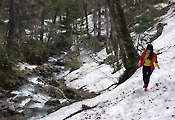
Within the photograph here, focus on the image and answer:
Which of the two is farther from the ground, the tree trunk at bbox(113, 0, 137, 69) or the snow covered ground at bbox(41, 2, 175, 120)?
the tree trunk at bbox(113, 0, 137, 69)

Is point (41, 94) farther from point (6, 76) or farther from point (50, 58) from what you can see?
point (50, 58)

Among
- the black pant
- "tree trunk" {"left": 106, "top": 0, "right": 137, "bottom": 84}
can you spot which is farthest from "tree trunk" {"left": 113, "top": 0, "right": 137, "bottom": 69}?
the black pant

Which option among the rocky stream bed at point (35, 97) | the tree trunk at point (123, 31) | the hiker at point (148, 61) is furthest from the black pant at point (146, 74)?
the rocky stream bed at point (35, 97)

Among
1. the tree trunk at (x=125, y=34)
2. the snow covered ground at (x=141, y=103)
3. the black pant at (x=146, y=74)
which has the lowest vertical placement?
the snow covered ground at (x=141, y=103)

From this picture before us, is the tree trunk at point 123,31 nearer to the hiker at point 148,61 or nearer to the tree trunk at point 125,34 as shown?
the tree trunk at point 125,34

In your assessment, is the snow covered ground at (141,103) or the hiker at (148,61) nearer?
the snow covered ground at (141,103)

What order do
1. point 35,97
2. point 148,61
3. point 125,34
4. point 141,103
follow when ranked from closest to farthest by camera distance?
point 141,103 → point 148,61 → point 125,34 → point 35,97

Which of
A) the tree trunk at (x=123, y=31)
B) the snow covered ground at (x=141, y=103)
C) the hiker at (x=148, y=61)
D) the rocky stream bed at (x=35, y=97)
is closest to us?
the snow covered ground at (x=141, y=103)

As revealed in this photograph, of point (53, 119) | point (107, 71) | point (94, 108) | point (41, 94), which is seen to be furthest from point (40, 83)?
point (94, 108)

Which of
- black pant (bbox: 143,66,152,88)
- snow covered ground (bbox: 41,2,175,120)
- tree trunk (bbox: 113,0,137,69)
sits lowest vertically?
snow covered ground (bbox: 41,2,175,120)

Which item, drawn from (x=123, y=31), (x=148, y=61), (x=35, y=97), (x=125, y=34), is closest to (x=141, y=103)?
(x=148, y=61)

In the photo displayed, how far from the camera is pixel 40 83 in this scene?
61.3 feet

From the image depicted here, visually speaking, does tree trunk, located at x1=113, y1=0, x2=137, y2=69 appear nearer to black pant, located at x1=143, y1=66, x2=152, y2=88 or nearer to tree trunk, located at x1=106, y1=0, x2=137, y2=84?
tree trunk, located at x1=106, y1=0, x2=137, y2=84

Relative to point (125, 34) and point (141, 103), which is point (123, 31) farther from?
point (141, 103)
